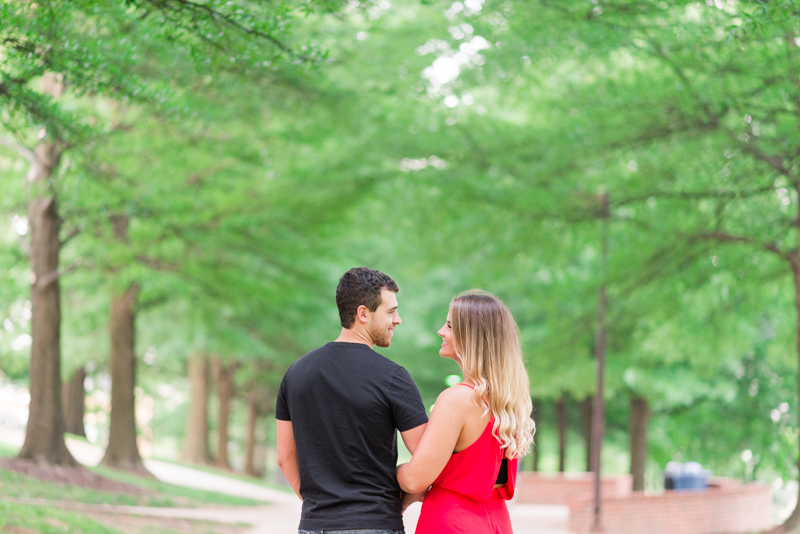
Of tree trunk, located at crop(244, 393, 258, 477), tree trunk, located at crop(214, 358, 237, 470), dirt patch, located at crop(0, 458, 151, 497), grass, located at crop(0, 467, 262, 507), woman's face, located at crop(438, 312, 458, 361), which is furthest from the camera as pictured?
tree trunk, located at crop(244, 393, 258, 477)

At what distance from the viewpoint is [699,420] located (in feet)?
72.6

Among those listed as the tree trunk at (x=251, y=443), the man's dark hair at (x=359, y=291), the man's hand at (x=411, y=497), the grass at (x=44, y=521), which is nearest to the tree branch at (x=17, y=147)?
the grass at (x=44, y=521)

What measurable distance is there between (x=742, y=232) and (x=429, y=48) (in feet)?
17.4

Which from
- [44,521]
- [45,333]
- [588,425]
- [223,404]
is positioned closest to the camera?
[44,521]

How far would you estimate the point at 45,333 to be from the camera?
38.9ft

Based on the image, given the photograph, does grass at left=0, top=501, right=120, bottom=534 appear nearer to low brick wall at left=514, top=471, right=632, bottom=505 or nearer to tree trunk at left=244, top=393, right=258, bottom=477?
low brick wall at left=514, top=471, right=632, bottom=505

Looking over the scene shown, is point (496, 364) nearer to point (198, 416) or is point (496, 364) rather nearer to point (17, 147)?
point (17, 147)

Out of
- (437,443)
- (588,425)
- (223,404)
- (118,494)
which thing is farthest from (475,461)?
(223,404)

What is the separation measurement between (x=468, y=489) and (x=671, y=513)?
13313mm

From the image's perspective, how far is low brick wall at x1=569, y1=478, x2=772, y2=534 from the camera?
1460 cm

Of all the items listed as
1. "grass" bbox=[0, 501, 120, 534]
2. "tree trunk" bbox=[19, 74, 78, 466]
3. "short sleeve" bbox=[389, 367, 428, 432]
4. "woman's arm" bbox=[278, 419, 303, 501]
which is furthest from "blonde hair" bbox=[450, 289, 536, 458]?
"tree trunk" bbox=[19, 74, 78, 466]

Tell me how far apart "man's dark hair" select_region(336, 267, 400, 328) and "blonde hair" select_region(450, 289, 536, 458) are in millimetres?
335

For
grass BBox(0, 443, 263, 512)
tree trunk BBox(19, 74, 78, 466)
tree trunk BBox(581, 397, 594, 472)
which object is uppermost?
tree trunk BBox(19, 74, 78, 466)

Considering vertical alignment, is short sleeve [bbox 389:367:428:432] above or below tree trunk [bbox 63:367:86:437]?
above
